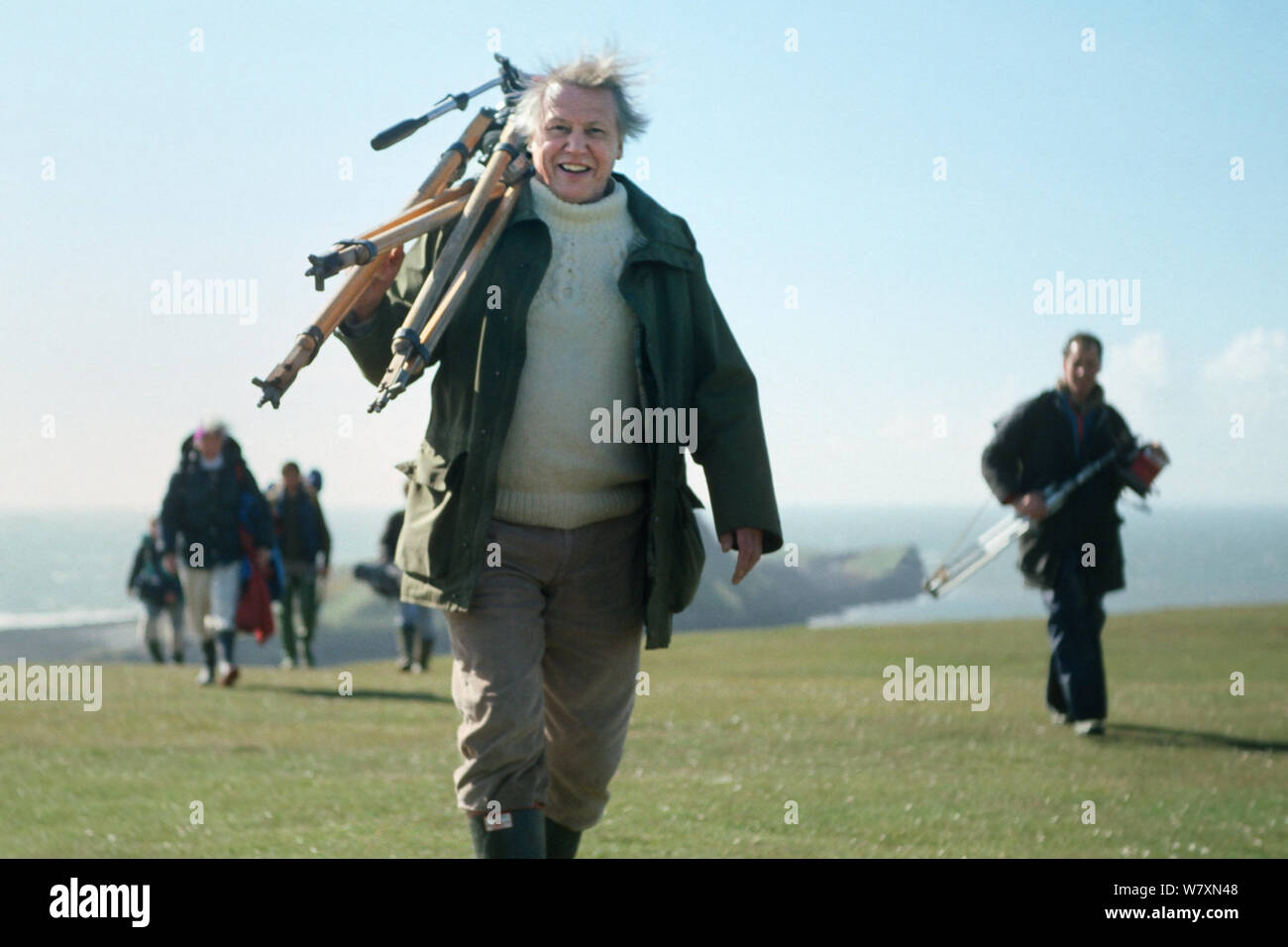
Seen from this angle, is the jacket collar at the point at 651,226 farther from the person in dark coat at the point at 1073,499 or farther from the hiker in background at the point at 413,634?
the hiker in background at the point at 413,634

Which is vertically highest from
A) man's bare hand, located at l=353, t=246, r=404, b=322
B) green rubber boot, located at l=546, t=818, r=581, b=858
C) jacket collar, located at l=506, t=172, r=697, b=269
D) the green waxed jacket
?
jacket collar, located at l=506, t=172, r=697, b=269

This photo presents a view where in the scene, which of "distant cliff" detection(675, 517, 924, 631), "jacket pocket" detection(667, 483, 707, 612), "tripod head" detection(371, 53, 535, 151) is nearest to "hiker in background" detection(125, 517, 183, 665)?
"tripod head" detection(371, 53, 535, 151)

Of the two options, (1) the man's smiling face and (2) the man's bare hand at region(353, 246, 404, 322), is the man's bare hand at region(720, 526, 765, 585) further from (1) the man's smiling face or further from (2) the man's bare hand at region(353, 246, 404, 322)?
(2) the man's bare hand at region(353, 246, 404, 322)

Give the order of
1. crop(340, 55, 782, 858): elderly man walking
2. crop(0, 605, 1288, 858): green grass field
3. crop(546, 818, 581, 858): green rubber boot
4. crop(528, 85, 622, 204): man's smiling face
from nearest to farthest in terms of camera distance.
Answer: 1. crop(340, 55, 782, 858): elderly man walking
2. crop(528, 85, 622, 204): man's smiling face
3. crop(546, 818, 581, 858): green rubber boot
4. crop(0, 605, 1288, 858): green grass field

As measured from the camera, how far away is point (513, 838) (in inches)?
183

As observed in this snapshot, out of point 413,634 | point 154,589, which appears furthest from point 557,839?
point 154,589

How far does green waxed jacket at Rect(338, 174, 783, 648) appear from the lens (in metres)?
4.75

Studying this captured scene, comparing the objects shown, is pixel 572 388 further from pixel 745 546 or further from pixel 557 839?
pixel 557 839

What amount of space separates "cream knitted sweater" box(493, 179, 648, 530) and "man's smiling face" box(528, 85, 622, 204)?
62 millimetres

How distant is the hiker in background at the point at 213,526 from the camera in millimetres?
13648

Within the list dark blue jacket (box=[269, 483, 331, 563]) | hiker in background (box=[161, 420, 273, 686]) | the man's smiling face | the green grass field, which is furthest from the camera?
dark blue jacket (box=[269, 483, 331, 563])

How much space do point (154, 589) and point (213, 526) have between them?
7.88 meters
